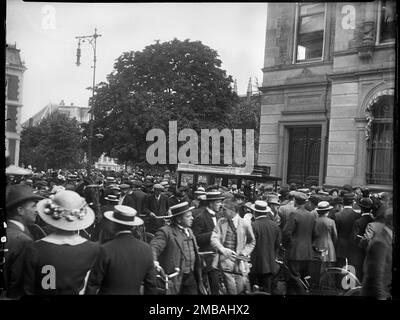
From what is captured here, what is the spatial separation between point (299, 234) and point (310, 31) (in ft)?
6.57

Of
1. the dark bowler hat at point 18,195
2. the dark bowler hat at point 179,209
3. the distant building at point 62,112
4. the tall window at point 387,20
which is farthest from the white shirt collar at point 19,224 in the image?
→ the tall window at point 387,20

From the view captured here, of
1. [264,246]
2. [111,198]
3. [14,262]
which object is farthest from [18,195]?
[264,246]

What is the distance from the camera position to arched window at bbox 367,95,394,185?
11.5 ft

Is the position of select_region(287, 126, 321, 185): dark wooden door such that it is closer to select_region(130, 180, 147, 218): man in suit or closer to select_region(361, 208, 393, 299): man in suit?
select_region(361, 208, 393, 299): man in suit

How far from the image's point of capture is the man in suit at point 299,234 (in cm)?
432

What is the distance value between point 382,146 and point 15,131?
109 inches

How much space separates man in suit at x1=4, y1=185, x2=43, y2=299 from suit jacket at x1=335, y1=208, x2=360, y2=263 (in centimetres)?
244

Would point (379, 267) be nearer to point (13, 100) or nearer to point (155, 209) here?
point (155, 209)

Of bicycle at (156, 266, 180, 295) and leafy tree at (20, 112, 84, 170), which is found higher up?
leafy tree at (20, 112, 84, 170)

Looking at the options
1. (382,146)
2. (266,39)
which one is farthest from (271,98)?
(382,146)

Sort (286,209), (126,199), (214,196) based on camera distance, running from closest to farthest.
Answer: (214,196) < (126,199) < (286,209)

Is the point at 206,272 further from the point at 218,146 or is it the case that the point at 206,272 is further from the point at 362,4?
the point at 362,4

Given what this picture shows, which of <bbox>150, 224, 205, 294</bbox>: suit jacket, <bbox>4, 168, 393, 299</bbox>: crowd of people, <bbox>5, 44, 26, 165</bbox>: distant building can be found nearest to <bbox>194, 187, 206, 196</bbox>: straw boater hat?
<bbox>4, 168, 393, 299</bbox>: crowd of people

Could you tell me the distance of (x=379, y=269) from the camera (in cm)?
326
